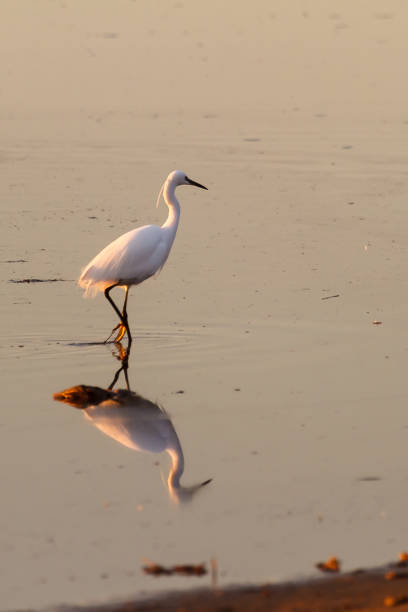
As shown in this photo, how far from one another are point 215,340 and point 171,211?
1963 millimetres

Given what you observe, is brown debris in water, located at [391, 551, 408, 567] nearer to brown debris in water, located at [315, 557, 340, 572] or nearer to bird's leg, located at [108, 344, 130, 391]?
brown debris in water, located at [315, 557, 340, 572]

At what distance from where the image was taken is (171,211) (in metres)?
12.8

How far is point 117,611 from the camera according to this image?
625 centimetres

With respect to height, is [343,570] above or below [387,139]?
above

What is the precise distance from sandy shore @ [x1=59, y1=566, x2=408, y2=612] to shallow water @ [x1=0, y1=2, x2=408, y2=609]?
0.20 metres

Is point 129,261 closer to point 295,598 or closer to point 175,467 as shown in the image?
point 175,467

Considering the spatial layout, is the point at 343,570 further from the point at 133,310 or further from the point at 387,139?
the point at 387,139

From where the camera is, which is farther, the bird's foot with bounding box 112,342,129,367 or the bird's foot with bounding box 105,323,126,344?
the bird's foot with bounding box 105,323,126,344

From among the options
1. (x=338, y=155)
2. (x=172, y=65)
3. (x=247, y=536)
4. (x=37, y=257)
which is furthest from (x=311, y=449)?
(x=172, y=65)

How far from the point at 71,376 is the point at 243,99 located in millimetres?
14001

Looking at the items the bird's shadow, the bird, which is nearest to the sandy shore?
the bird's shadow

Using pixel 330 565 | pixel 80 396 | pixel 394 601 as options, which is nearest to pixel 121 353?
pixel 80 396

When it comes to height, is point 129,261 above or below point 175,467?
below

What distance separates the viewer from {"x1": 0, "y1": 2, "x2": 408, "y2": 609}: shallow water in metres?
7.34
